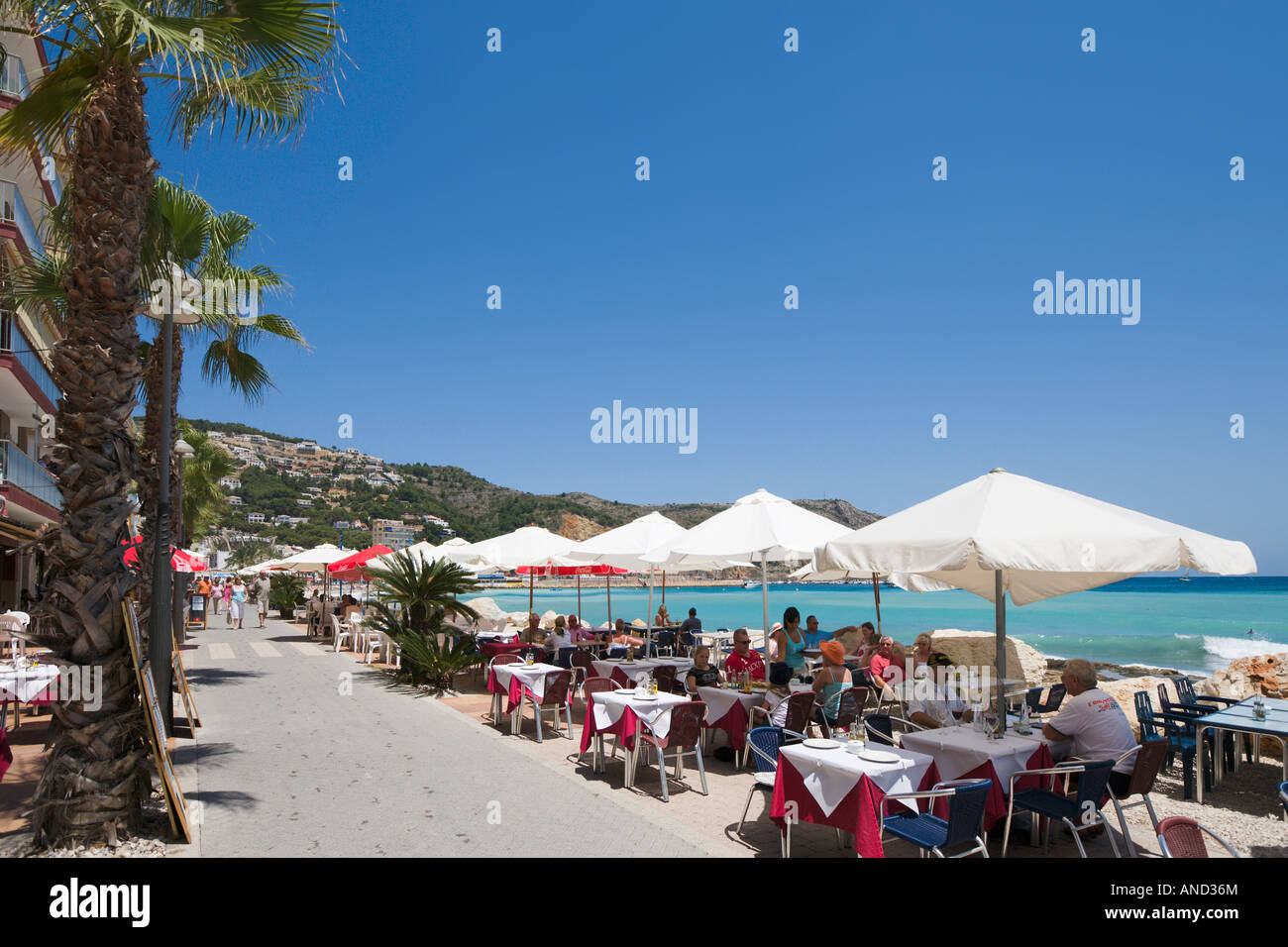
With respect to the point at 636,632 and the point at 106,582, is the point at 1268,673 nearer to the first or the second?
the point at 636,632

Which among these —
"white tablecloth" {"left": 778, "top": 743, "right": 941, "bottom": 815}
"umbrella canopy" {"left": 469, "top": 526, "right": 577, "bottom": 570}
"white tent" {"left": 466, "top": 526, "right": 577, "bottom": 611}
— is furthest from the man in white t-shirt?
"umbrella canopy" {"left": 469, "top": 526, "right": 577, "bottom": 570}

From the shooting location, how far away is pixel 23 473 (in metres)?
17.9

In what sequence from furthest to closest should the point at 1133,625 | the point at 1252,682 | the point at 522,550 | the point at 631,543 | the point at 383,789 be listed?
the point at 1133,625 < the point at 522,550 < the point at 631,543 < the point at 1252,682 < the point at 383,789

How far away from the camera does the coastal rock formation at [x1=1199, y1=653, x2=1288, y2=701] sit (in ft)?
35.9

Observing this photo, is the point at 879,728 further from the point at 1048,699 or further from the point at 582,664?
the point at 582,664

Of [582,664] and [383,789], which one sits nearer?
[383,789]

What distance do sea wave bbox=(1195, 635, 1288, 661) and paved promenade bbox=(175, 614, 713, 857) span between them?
3242cm

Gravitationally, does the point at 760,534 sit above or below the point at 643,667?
above

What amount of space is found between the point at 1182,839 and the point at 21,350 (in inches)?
828

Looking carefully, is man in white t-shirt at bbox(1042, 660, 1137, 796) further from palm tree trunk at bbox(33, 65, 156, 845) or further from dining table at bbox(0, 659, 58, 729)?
dining table at bbox(0, 659, 58, 729)

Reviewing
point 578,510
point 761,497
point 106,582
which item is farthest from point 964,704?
point 578,510

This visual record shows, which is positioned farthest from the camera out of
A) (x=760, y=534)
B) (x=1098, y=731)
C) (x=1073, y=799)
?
(x=760, y=534)

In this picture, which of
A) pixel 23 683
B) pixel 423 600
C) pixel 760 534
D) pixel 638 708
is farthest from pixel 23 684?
pixel 760 534
